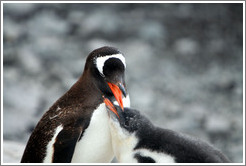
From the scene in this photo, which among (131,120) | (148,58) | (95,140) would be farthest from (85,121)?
(148,58)

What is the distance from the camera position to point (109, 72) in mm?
1708

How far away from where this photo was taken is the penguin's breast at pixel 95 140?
1714mm

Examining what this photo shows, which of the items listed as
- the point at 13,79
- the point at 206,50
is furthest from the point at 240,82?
the point at 13,79

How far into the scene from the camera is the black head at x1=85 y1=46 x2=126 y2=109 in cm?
169

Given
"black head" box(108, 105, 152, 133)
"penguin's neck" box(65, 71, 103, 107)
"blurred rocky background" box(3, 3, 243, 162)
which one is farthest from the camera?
"blurred rocky background" box(3, 3, 243, 162)

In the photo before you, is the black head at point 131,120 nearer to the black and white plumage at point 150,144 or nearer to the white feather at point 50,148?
the black and white plumage at point 150,144

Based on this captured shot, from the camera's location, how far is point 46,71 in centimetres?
390

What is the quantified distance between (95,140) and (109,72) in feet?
0.82

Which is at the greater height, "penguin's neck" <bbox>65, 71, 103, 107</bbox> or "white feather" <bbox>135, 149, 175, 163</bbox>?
"penguin's neck" <bbox>65, 71, 103, 107</bbox>

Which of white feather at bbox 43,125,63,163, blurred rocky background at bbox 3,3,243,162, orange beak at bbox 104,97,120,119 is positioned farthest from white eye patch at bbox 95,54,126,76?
blurred rocky background at bbox 3,3,243,162

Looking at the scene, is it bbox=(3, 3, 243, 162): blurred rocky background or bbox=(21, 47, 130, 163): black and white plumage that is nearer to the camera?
bbox=(21, 47, 130, 163): black and white plumage

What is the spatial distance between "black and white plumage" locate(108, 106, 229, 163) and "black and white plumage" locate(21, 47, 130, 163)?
0.07 m

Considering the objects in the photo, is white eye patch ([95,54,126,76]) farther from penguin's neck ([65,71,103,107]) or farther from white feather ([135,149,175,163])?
white feather ([135,149,175,163])

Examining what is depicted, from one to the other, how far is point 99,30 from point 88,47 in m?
0.20
